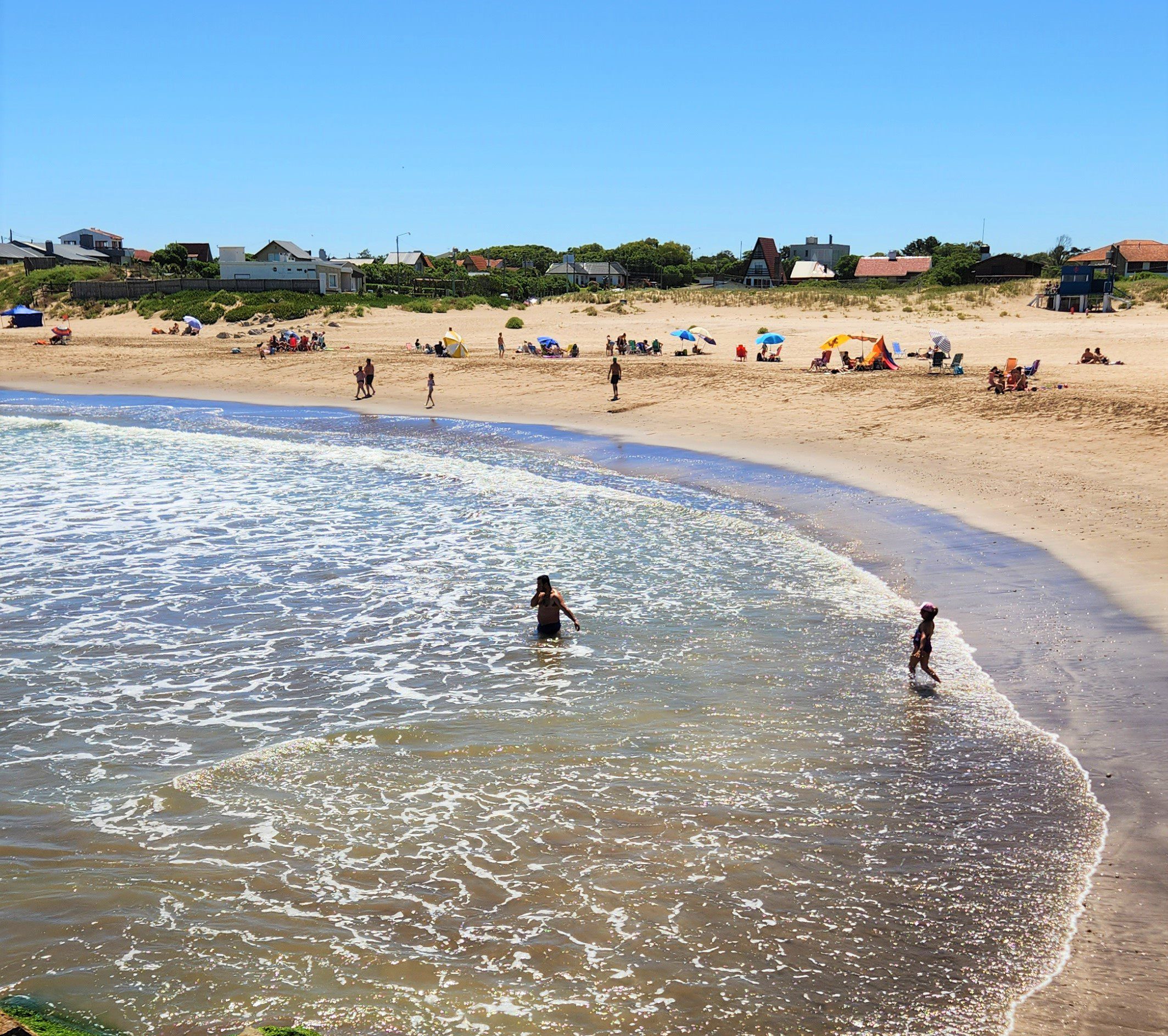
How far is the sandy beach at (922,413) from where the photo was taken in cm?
724

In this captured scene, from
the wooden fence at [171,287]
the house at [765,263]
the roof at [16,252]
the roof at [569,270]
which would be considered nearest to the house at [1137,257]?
the house at [765,263]

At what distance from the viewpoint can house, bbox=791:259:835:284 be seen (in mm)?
103062

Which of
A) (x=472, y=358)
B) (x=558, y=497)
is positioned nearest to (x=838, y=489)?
(x=558, y=497)

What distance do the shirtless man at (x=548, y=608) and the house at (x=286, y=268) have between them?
208 feet

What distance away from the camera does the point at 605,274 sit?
10862 cm

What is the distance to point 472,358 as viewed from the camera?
4269 cm

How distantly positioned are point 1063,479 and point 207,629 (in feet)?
47.1

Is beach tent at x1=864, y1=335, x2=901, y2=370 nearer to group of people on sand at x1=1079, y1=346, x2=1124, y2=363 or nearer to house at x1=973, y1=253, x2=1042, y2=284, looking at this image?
group of people on sand at x1=1079, y1=346, x2=1124, y2=363

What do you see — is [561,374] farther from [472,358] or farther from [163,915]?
[163,915]

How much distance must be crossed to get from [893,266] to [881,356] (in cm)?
6940

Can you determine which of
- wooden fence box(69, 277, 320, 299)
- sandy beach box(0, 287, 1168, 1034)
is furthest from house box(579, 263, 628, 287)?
sandy beach box(0, 287, 1168, 1034)

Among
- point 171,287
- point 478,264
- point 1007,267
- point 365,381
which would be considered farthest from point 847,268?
point 365,381

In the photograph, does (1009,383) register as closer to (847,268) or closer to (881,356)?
(881,356)

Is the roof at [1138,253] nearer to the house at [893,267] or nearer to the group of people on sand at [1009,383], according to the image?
the house at [893,267]
